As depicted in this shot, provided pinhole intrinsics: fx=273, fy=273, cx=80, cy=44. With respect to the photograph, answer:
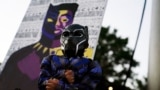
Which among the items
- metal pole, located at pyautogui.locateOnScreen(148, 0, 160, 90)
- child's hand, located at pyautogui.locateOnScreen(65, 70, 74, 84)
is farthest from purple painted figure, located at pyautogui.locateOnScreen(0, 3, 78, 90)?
metal pole, located at pyautogui.locateOnScreen(148, 0, 160, 90)

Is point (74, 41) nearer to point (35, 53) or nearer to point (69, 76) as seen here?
point (69, 76)

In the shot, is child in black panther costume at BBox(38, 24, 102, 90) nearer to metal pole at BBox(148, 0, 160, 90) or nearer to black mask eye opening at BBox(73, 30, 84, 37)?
black mask eye opening at BBox(73, 30, 84, 37)

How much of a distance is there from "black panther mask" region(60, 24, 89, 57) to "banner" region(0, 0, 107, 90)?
1130mm

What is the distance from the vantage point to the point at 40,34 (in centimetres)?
326

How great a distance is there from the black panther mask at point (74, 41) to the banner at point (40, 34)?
1.13m

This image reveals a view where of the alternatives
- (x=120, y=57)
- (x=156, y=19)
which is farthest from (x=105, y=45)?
(x=156, y=19)

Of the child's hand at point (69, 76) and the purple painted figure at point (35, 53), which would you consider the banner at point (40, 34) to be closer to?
the purple painted figure at point (35, 53)

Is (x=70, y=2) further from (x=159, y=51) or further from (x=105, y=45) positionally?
(x=105, y=45)

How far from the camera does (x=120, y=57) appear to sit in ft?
30.8

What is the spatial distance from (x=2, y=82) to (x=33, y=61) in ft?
1.42

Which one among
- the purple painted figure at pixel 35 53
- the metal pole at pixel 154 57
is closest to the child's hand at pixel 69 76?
the metal pole at pixel 154 57

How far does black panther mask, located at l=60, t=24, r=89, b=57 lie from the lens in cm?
152

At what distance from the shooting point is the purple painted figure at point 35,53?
3.01m

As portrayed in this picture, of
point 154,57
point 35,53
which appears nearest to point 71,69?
point 154,57
